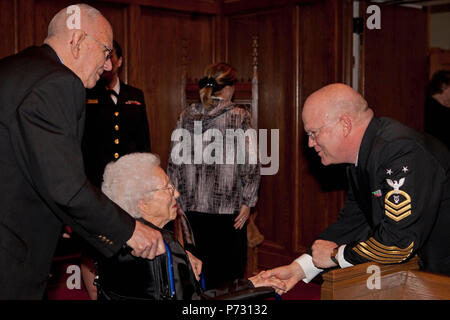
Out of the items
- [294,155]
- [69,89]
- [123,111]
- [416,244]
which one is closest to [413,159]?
[416,244]

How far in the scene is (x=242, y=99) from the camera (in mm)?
5031

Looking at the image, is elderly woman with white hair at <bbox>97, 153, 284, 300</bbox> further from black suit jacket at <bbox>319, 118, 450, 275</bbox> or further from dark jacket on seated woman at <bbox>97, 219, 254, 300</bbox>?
black suit jacket at <bbox>319, 118, 450, 275</bbox>

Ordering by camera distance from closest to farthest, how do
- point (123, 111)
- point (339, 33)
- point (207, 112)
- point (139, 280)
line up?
1. point (139, 280)
2. point (207, 112)
3. point (123, 111)
4. point (339, 33)

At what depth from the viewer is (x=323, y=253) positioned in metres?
2.47

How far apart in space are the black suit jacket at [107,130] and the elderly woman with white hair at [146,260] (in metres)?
1.70

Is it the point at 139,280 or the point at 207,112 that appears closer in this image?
the point at 139,280

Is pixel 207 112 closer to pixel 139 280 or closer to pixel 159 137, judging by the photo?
pixel 159 137

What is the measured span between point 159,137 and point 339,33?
1.96 meters

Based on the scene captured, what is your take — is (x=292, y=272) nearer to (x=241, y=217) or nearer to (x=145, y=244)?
(x=145, y=244)

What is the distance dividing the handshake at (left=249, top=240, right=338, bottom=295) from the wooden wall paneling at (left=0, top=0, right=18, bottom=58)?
298 centimetres

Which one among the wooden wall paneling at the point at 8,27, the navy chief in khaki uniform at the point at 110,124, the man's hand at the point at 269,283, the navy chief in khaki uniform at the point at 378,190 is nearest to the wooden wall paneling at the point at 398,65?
the navy chief in khaki uniform at the point at 110,124

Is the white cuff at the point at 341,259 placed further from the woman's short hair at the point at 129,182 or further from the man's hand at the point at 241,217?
the man's hand at the point at 241,217

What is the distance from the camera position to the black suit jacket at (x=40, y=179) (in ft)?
6.12

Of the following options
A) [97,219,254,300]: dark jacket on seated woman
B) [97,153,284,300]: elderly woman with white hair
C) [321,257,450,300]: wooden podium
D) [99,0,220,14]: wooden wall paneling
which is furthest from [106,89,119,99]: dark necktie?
[321,257,450,300]: wooden podium
